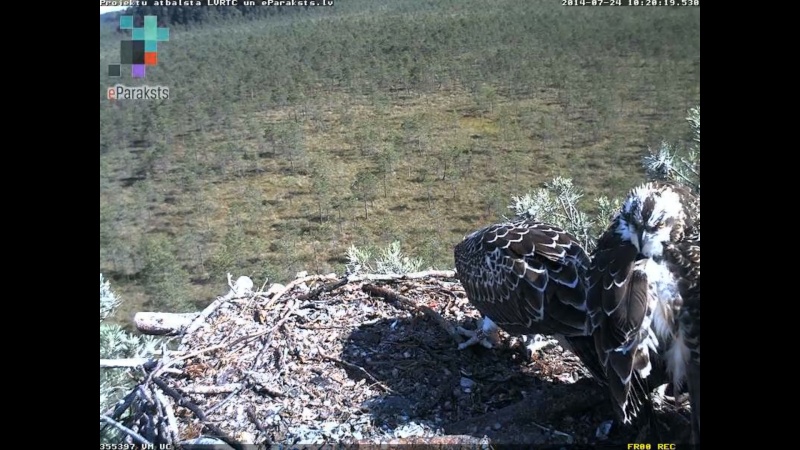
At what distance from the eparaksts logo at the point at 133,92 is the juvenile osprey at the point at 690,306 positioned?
307cm

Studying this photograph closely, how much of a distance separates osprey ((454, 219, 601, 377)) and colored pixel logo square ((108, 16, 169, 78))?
2310mm

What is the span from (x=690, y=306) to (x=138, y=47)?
339 cm

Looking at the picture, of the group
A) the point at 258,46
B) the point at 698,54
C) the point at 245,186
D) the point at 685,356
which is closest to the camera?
the point at 685,356

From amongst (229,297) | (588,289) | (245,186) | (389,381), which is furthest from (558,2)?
(245,186)

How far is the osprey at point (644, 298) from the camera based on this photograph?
9.95ft

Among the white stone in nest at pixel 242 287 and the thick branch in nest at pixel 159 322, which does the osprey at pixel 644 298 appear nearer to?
the white stone in nest at pixel 242 287

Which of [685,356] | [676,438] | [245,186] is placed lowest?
[676,438]

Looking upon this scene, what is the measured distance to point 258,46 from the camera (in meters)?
5.21

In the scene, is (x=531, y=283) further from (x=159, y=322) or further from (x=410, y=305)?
(x=159, y=322)

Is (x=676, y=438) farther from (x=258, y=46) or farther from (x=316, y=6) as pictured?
(x=258, y=46)

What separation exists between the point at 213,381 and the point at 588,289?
7.31 ft

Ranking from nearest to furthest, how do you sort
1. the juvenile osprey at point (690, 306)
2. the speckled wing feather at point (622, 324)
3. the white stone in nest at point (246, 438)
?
the speckled wing feather at point (622, 324)
the juvenile osprey at point (690, 306)
the white stone in nest at point (246, 438)

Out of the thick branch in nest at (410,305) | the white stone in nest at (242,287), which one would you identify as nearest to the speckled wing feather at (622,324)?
the thick branch in nest at (410,305)

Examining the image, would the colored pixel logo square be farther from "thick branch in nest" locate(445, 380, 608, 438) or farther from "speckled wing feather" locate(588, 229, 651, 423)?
"speckled wing feather" locate(588, 229, 651, 423)
